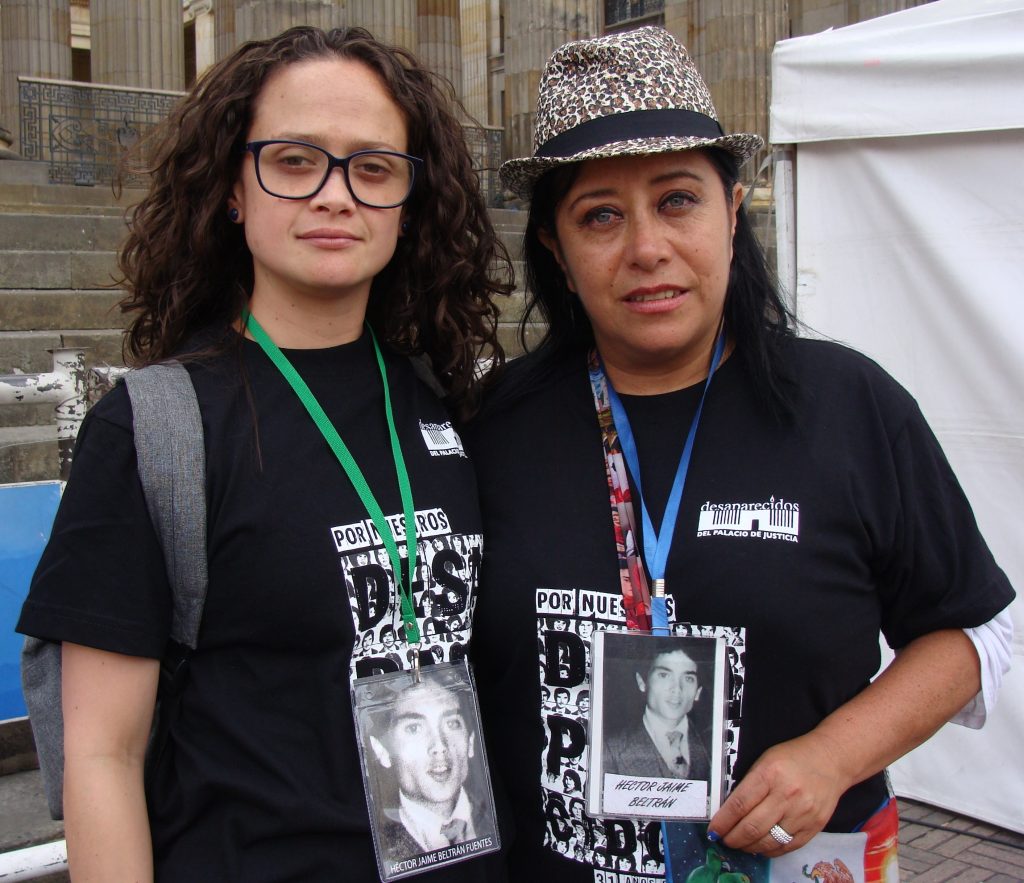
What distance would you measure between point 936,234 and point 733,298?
242 centimetres

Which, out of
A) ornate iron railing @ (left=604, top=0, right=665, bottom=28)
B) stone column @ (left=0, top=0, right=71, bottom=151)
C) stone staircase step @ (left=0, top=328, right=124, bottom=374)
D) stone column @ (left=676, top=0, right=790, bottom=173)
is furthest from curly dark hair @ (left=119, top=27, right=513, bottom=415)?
ornate iron railing @ (left=604, top=0, right=665, bottom=28)

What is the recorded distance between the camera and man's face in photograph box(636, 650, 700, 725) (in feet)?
5.20

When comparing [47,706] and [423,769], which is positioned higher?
[47,706]

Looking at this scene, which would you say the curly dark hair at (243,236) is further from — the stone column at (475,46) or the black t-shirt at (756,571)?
the stone column at (475,46)

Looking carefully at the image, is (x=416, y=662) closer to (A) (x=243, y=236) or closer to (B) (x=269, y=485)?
(B) (x=269, y=485)

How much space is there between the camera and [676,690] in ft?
Result: 5.20

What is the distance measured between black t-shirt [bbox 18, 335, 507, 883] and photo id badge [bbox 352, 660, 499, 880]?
0.04 m

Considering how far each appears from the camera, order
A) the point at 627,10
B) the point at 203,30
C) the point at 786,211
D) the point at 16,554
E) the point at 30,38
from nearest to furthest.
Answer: the point at 16,554
the point at 786,211
the point at 30,38
the point at 627,10
the point at 203,30

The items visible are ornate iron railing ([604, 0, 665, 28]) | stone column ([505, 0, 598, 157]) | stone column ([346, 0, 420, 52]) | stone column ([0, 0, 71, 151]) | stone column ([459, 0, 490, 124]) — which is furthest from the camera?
stone column ([459, 0, 490, 124])

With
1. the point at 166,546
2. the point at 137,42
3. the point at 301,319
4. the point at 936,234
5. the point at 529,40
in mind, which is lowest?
the point at 166,546

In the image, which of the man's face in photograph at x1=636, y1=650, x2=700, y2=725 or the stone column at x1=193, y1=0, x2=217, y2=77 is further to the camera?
Answer: the stone column at x1=193, y1=0, x2=217, y2=77

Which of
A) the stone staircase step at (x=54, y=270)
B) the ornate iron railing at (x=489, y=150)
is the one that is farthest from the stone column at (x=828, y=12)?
the stone staircase step at (x=54, y=270)

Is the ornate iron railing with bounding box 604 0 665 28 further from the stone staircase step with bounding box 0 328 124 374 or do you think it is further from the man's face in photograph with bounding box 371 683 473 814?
the man's face in photograph with bounding box 371 683 473 814

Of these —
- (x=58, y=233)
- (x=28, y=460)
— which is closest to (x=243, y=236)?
(x=28, y=460)
